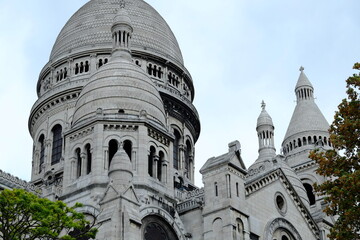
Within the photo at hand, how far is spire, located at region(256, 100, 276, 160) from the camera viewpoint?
56094 millimetres

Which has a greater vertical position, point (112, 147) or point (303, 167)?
point (303, 167)

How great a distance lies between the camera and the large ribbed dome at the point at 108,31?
57781mm

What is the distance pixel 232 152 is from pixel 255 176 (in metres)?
3.38

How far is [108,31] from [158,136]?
62.3 ft

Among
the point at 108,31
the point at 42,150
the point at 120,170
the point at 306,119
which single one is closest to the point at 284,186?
the point at 120,170

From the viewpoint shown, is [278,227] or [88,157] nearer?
[88,157]

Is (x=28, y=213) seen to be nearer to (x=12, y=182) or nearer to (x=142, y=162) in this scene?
(x=142, y=162)

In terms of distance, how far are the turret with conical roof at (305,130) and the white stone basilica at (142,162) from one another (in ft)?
5.36

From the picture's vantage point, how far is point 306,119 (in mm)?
60875

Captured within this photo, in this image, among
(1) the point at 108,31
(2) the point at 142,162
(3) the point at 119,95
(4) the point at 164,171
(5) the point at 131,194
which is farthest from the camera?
(1) the point at 108,31

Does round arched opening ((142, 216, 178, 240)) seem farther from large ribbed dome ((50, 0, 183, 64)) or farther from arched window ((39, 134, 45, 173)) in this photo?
large ribbed dome ((50, 0, 183, 64))

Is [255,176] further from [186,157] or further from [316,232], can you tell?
[186,157]

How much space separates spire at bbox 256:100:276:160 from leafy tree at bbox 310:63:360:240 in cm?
2879

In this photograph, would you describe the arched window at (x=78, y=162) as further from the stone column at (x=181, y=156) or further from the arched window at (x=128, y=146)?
the stone column at (x=181, y=156)
